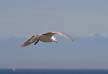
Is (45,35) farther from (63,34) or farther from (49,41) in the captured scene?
(63,34)

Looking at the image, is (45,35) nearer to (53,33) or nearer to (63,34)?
(53,33)

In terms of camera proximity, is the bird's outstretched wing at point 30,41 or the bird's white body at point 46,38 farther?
the bird's outstretched wing at point 30,41

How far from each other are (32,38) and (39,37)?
36.4 inches

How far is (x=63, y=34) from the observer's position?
711 inches

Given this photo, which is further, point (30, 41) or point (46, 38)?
→ point (30, 41)

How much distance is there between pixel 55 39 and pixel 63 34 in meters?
1.72

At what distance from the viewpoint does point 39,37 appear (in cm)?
1995

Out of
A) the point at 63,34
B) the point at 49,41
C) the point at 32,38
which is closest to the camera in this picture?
the point at 63,34

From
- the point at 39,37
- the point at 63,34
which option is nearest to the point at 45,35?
the point at 39,37

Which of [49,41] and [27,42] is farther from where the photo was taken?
[27,42]

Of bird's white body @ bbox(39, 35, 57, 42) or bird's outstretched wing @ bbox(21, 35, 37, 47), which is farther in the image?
bird's outstretched wing @ bbox(21, 35, 37, 47)

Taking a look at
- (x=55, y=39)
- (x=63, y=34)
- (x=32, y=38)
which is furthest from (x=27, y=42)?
(x=63, y=34)

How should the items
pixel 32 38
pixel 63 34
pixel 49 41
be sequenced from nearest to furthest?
pixel 63 34 < pixel 49 41 < pixel 32 38

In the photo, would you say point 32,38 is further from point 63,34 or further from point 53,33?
point 63,34
